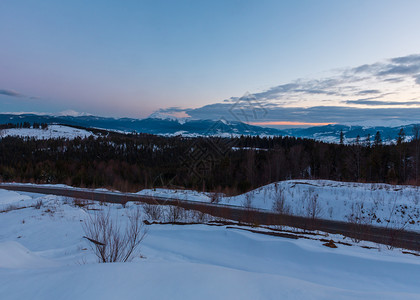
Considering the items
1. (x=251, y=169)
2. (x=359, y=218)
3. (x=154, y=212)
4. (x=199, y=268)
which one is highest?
(x=199, y=268)

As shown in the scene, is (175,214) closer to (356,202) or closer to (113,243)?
(113,243)

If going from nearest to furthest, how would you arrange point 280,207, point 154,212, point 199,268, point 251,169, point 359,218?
point 199,268 → point 154,212 → point 359,218 → point 280,207 → point 251,169

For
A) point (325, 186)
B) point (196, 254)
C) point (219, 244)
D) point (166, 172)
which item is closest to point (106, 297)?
point (196, 254)

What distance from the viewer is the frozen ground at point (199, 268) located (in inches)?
112

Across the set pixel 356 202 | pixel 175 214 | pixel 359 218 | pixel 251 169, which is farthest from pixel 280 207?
pixel 251 169

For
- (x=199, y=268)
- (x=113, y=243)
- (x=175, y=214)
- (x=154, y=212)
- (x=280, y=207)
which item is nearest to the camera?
(x=199, y=268)

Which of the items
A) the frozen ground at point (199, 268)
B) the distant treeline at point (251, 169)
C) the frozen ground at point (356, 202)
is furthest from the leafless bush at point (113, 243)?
the distant treeline at point (251, 169)

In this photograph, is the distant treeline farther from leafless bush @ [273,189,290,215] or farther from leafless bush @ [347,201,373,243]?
leafless bush @ [347,201,373,243]

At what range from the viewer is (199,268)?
11.8 feet

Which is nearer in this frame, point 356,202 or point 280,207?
point 280,207

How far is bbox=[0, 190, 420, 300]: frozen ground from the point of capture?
9.36 feet

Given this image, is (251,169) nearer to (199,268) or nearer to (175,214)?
(175,214)

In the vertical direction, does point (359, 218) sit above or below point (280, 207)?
below

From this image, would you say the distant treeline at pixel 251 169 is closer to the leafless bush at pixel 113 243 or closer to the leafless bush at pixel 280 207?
the leafless bush at pixel 280 207
